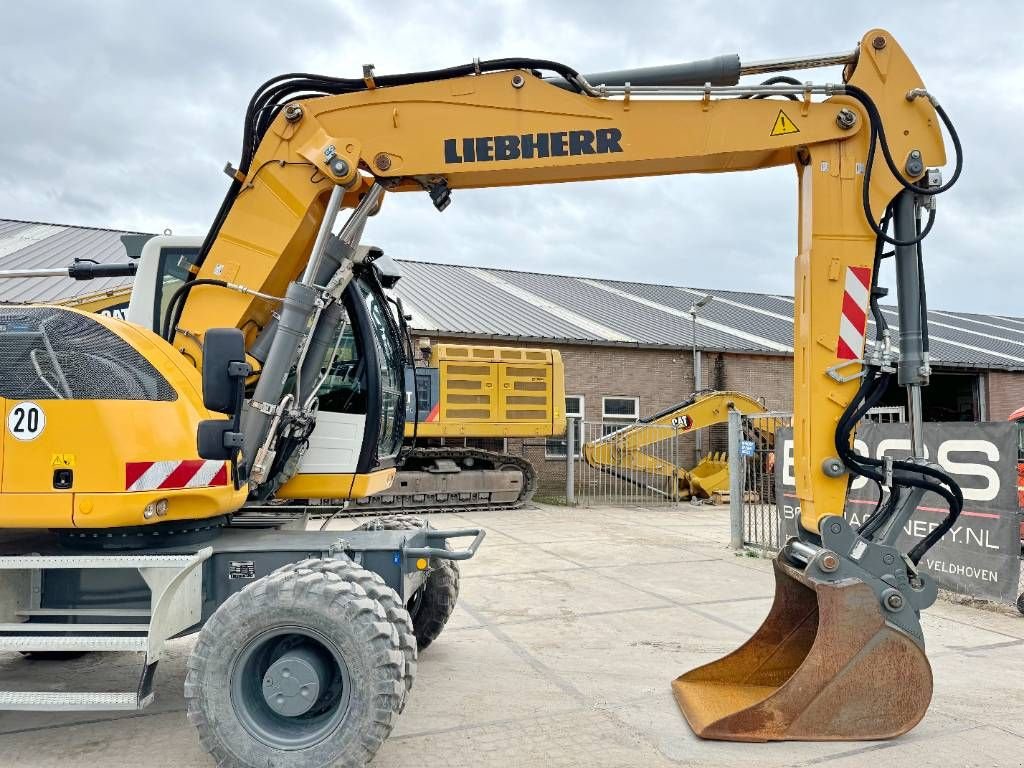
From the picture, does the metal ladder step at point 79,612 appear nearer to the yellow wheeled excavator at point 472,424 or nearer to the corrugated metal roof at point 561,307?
the yellow wheeled excavator at point 472,424

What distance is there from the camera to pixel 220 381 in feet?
12.2

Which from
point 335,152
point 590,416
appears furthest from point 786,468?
point 590,416

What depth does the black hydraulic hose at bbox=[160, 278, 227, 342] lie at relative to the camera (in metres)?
4.60

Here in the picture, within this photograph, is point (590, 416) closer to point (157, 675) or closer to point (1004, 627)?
point (1004, 627)

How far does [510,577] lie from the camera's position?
8688mm

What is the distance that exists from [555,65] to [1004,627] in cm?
584

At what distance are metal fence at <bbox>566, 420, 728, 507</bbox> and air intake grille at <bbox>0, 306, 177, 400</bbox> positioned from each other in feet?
46.6

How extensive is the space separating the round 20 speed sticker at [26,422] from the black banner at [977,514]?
5.77 metres

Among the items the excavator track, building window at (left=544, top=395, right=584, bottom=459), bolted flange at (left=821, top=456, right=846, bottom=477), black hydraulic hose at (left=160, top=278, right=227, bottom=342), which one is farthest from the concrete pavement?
building window at (left=544, top=395, right=584, bottom=459)

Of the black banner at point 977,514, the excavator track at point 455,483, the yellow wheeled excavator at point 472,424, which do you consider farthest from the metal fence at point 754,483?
the excavator track at point 455,483

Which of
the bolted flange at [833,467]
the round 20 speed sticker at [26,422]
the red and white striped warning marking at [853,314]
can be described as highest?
the red and white striped warning marking at [853,314]

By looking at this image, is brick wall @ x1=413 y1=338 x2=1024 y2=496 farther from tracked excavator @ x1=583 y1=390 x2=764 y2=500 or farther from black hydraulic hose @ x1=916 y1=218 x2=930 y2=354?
black hydraulic hose @ x1=916 y1=218 x2=930 y2=354

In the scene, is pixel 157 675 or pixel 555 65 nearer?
pixel 555 65

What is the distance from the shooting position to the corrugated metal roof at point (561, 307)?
20156 millimetres
